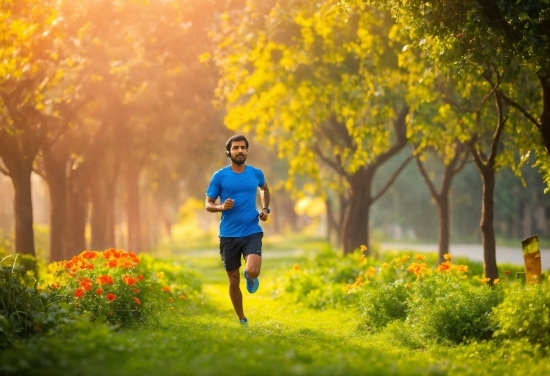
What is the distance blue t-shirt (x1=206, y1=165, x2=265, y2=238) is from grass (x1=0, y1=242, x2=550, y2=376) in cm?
124

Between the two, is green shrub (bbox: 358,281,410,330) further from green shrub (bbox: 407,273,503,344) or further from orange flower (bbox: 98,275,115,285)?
orange flower (bbox: 98,275,115,285)

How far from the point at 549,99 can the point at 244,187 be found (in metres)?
4.31

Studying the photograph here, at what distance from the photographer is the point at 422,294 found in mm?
10555

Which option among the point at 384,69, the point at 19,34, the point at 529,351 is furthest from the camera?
the point at 384,69

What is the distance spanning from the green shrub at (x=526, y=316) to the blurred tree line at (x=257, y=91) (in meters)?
2.87

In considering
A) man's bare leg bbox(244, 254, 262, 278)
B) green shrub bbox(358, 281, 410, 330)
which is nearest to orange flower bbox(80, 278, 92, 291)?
man's bare leg bbox(244, 254, 262, 278)

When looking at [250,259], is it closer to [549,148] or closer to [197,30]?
[549,148]

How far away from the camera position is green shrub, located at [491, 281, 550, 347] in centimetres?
839

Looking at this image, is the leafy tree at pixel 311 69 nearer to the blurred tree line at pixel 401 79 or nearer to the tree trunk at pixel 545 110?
the blurred tree line at pixel 401 79

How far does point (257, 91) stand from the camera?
63.1 feet

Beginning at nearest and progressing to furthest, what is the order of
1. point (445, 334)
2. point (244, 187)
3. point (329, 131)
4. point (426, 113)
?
point (445, 334) < point (244, 187) < point (426, 113) < point (329, 131)

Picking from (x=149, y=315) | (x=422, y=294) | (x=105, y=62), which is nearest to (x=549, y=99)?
(x=422, y=294)

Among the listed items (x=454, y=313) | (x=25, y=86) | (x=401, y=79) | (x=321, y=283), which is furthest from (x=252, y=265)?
(x=401, y=79)

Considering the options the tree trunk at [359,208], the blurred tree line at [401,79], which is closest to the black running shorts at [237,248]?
the blurred tree line at [401,79]
